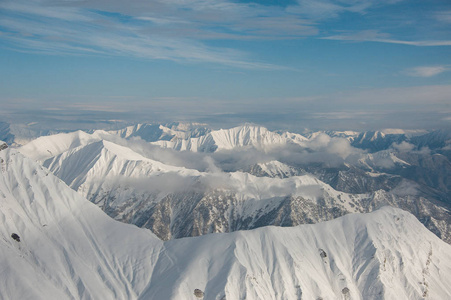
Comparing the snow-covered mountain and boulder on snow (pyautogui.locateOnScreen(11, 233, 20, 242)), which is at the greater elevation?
boulder on snow (pyautogui.locateOnScreen(11, 233, 20, 242))

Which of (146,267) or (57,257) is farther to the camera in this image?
(146,267)

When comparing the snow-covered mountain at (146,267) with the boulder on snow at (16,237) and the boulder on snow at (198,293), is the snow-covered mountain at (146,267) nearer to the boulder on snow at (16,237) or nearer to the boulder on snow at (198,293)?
the boulder on snow at (198,293)

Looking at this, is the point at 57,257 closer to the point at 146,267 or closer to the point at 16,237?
the point at 16,237

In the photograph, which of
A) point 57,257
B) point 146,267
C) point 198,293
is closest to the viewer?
point 198,293

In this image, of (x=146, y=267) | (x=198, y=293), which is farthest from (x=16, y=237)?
(x=198, y=293)

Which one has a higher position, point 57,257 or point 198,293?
point 57,257

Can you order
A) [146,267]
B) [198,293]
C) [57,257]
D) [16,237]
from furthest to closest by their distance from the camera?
1. [146,267]
2. [57,257]
3. [16,237]
4. [198,293]

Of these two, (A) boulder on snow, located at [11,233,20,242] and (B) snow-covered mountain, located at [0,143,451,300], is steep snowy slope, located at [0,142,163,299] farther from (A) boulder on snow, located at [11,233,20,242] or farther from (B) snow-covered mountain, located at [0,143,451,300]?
(A) boulder on snow, located at [11,233,20,242]

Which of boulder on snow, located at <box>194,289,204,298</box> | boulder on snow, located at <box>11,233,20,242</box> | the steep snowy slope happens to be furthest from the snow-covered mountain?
boulder on snow, located at <box>11,233,20,242</box>

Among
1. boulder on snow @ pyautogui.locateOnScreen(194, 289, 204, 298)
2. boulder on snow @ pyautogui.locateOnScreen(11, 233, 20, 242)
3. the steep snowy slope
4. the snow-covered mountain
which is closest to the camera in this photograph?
the steep snowy slope

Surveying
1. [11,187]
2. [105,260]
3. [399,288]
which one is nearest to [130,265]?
[105,260]

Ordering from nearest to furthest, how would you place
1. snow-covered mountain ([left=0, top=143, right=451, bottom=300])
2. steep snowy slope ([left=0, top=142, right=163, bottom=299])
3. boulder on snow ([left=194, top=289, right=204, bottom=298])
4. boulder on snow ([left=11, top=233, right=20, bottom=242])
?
1. steep snowy slope ([left=0, top=142, right=163, bottom=299])
2. snow-covered mountain ([left=0, top=143, right=451, bottom=300])
3. boulder on snow ([left=194, top=289, right=204, bottom=298])
4. boulder on snow ([left=11, top=233, right=20, bottom=242])
